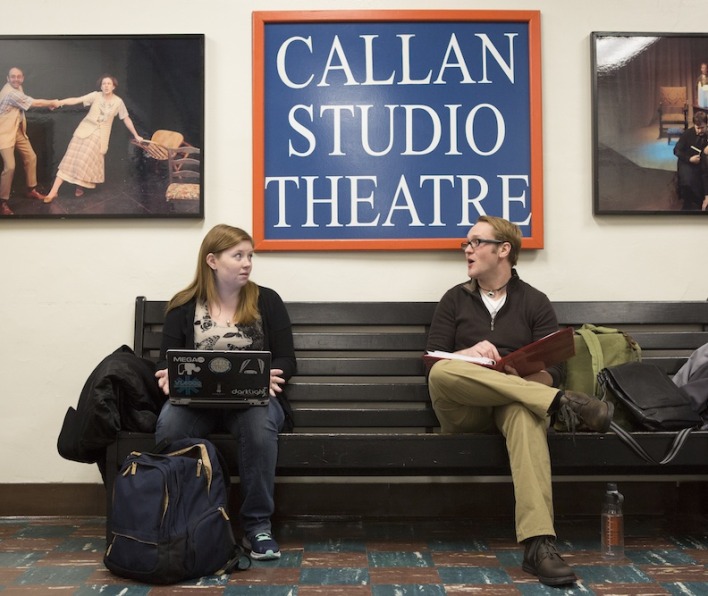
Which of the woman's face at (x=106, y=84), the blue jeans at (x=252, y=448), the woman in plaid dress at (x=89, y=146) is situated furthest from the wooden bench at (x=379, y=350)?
the woman's face at (x=106, y=84)

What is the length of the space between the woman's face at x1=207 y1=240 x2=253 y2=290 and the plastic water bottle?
1607 mm

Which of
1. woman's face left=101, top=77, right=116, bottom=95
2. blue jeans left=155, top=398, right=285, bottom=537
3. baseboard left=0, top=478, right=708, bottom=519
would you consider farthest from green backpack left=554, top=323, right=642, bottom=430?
woman's face left=101, top=77, right=116, bottom=95

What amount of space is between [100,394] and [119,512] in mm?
439

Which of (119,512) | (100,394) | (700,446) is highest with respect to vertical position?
(100,394)

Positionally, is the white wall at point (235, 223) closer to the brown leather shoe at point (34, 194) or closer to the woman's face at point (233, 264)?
the brown leather shoe at point (34, 194)

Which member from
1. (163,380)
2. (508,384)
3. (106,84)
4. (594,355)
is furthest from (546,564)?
(106,84)

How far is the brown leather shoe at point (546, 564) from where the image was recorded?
2.33m

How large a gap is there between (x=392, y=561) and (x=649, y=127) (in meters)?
2.22

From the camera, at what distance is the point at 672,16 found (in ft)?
11.1

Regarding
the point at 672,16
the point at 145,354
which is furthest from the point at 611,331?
the point at 145,354

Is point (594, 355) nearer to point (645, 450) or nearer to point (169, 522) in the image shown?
point (645, 450)

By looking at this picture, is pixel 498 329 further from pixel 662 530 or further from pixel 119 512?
pixel 119 512

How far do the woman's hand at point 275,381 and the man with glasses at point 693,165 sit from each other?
197 cm

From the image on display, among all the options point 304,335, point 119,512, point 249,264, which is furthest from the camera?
point 304,335
